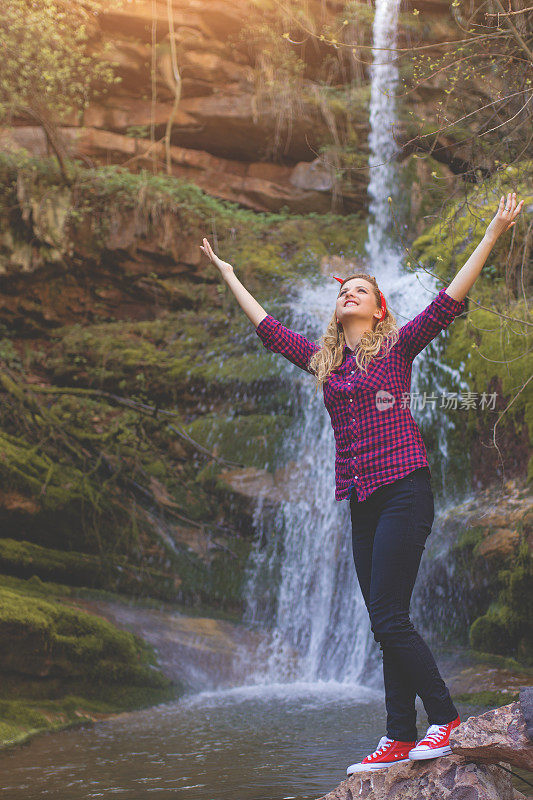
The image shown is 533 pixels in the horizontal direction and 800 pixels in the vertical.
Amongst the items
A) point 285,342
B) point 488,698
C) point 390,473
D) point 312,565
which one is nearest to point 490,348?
point 312,565

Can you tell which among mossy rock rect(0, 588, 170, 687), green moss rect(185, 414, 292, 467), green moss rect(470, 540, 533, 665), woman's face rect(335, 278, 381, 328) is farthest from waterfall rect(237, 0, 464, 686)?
woman's face rect(335, 278, 381, 328)

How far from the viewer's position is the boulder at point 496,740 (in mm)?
2252

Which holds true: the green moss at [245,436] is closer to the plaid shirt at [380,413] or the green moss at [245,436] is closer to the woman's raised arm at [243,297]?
the woman's raised arm at [243,297]

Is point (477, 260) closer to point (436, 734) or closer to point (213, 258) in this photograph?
point (213, 258)

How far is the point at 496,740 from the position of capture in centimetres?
226

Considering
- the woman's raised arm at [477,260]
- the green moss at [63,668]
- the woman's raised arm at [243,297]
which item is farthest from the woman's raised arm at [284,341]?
the green moss at [63,668]

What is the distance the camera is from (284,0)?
39.8ft

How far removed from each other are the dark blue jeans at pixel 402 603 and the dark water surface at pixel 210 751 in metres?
0.88

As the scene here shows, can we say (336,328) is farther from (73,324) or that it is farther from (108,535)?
(73,324)

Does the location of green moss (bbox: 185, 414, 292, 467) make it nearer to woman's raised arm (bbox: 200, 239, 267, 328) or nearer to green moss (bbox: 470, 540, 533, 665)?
green moss (bbox: 470, 540, 533, 665)

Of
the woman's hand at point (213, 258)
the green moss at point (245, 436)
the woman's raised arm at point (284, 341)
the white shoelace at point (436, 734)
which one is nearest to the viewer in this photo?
the white shoelace at point (436, 734)

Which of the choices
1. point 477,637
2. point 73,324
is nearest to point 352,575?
point 477,637

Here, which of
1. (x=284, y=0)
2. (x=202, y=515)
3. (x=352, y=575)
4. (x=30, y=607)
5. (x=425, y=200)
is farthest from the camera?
(x=284, y=0)

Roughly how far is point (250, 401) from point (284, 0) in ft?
25.7
